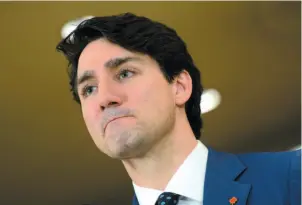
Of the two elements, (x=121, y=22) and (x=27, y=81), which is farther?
(x=27, y=81)

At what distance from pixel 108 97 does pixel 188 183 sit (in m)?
0.26

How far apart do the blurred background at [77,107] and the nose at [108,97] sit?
499 mm

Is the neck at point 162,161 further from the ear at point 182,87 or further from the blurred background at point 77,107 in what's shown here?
the blurred background at point 77,107

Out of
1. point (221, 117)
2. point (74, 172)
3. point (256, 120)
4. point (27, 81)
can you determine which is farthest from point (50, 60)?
point (256, 120)

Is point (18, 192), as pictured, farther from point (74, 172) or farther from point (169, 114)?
point (169, 114)

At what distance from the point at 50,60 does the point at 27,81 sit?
98mm

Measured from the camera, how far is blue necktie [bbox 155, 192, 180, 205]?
104cm

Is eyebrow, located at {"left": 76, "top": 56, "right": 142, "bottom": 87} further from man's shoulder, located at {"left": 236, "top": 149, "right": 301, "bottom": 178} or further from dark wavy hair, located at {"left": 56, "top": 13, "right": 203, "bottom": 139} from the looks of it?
man's shoulder, located at {"left": 236, "top": 149, "right": 301, "bottom": 178}

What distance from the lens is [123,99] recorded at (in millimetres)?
1021

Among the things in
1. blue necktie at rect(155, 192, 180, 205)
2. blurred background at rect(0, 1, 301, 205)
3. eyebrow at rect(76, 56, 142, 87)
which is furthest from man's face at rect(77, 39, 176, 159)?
blurred background at rect(0, 1, 301, 205)

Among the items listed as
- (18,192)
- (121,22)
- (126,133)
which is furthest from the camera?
(18,192)

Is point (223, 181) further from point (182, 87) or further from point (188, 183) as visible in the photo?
point (182, 87)

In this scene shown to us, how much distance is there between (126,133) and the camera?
1.00m

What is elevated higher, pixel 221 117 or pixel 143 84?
pixel 143 84
